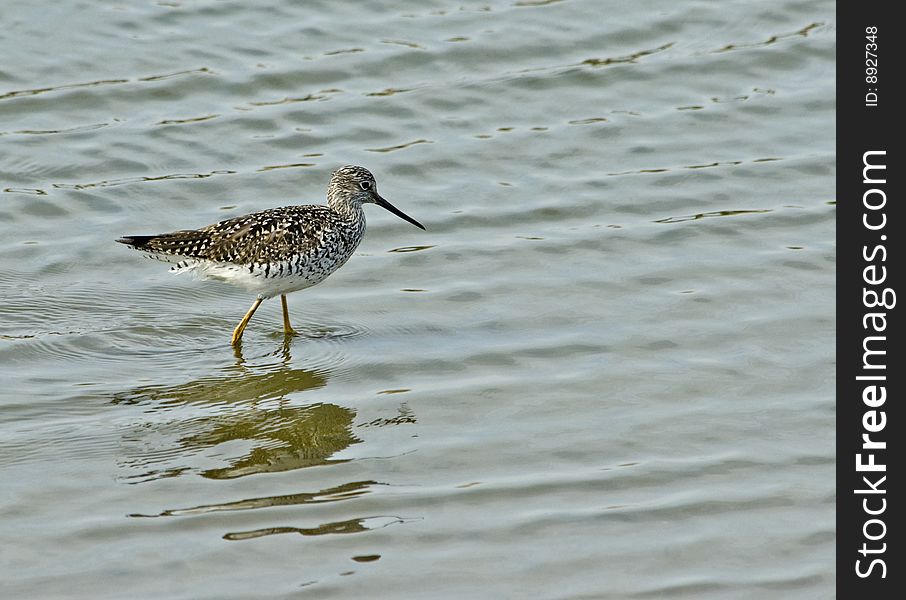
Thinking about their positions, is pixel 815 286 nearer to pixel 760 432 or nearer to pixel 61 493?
pixel 760 432

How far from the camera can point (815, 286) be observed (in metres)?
10.3

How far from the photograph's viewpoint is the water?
687 cm

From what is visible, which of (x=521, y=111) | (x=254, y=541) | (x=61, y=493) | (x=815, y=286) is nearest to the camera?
(x=254, y=541)

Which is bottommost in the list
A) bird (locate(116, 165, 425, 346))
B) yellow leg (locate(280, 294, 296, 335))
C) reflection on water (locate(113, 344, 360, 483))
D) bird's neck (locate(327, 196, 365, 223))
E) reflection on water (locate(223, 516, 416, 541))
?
reflection on water (locate(223, 516, 416, 541))

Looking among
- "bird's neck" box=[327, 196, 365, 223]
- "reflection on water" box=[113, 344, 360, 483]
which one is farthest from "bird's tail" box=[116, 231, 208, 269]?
"bird's neck" box=[327, 196, 365, 223]

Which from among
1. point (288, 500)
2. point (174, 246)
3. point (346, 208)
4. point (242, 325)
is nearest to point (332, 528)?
point (288, 500)

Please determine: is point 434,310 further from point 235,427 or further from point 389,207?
point 235,427

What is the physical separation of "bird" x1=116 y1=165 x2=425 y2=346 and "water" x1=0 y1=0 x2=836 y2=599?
402mm

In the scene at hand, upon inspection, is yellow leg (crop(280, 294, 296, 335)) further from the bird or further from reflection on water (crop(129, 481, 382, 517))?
reflection on water (crop(129, 481, 382, 517))

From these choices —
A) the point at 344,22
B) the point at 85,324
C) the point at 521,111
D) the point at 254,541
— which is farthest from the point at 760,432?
the point at 344,22
